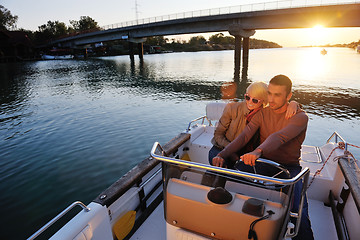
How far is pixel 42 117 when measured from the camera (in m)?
12.9

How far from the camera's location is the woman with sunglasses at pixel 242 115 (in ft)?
9.70

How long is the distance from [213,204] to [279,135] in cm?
121

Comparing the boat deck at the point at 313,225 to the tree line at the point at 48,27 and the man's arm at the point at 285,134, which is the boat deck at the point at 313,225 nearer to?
the man's arm at the point at 285,134

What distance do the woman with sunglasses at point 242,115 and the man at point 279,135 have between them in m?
0.12

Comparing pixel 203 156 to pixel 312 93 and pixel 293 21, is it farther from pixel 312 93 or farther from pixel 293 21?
pixel 293 21

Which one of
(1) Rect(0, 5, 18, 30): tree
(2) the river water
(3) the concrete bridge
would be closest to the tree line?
(1) Rect(0, 5, 18, 30): tree

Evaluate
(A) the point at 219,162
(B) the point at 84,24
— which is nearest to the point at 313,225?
(A) the point at 219,162

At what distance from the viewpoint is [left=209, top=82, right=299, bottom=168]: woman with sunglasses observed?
116 inches

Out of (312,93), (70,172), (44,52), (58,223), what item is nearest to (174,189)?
(58,223)

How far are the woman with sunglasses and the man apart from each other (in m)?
0.12

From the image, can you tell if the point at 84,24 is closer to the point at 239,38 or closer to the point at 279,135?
the point at 239,38

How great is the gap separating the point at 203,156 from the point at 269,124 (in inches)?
96.2

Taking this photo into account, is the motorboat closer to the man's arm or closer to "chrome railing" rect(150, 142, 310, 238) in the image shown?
"chrome railing" rect(150, 142, 310, 238)

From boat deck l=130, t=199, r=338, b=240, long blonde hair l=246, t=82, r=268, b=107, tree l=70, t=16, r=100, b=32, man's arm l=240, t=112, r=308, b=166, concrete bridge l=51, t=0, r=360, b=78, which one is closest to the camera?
man's arm l=240, t=112, r=308, b=166
